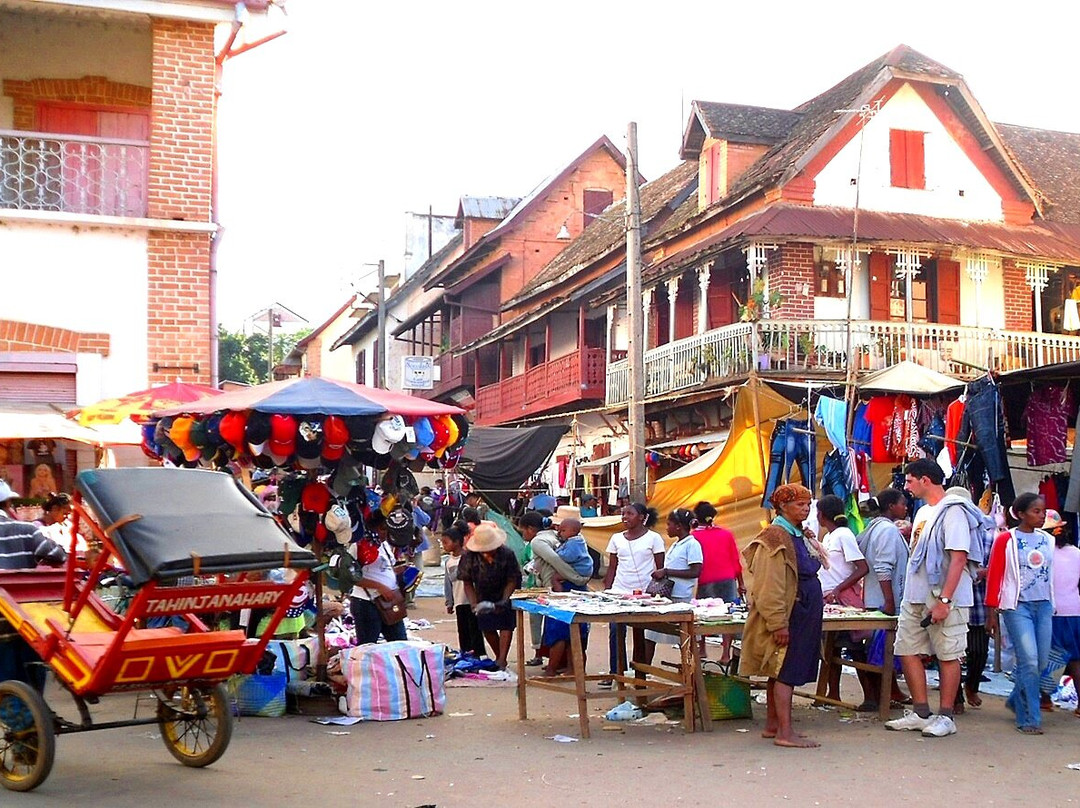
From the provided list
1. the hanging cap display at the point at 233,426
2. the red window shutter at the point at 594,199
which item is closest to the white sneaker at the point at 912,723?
the hanging cap display at the point at 233,426

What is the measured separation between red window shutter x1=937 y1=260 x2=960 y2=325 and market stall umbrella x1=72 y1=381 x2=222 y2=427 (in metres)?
16.4

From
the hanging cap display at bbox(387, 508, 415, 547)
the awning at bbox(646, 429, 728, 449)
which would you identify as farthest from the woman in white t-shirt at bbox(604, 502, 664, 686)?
the awning at bbox(646, 429, 728, 449)

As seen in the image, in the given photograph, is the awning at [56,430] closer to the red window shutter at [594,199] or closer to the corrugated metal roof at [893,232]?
the corrugated metal roof at [893,232]

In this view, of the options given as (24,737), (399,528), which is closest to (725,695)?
(399,528)

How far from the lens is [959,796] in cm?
686

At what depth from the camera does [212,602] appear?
22.1ft

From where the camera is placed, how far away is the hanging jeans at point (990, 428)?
11750 mm

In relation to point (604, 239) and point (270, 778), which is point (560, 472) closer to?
point (604, 239)

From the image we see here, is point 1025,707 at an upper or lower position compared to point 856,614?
lower

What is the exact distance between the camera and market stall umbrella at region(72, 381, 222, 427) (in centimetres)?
1202

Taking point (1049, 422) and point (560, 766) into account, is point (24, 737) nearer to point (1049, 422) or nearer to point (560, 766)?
point (560, 766)

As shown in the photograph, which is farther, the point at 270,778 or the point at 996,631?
the point at 996,631

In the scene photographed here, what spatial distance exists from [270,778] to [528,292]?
1154 inches

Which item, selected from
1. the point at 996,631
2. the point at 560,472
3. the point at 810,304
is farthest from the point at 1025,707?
the point at 560,472
